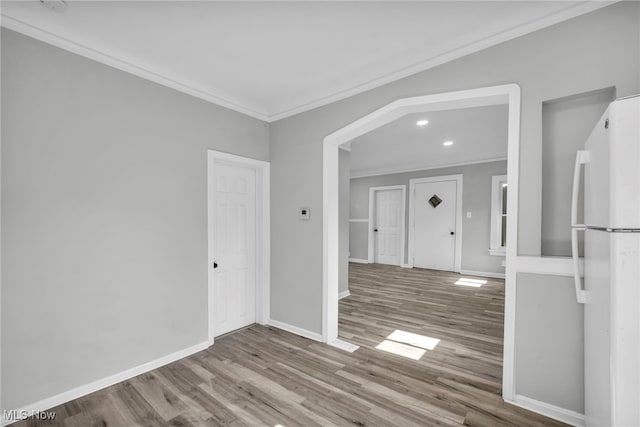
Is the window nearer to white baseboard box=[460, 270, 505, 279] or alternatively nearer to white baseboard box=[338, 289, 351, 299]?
white baseboard box=[460, 270, 505, 279]

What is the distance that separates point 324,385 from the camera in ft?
7.48

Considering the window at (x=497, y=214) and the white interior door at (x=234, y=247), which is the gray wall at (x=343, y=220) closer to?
the white interior door at (x=234, y=247)

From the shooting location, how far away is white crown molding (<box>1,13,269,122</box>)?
190 centimetres

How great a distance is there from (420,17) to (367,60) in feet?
1.97

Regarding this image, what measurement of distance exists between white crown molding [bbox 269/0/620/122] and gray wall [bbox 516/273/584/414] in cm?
175

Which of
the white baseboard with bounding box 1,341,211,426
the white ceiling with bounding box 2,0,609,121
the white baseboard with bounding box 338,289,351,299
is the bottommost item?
the white baseboard with bounding box 338,289,351,299

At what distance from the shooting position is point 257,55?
2379 millimetres

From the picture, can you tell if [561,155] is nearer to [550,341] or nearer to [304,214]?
[550,341]

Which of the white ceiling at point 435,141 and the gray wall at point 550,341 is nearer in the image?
the gray wall at point 550,341

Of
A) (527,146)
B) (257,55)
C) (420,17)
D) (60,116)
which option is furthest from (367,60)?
(60,116)

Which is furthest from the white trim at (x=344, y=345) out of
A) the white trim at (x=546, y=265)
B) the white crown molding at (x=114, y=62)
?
the white crown molding at (x=114, y=62)

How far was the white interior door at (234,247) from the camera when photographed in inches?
127

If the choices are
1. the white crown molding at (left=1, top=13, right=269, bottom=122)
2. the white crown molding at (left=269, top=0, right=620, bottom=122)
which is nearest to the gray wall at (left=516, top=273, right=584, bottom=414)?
the white crown molding at (left=269, top=0, right=620, bottom=122)

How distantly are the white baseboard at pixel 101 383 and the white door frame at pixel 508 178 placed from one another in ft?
4.87
